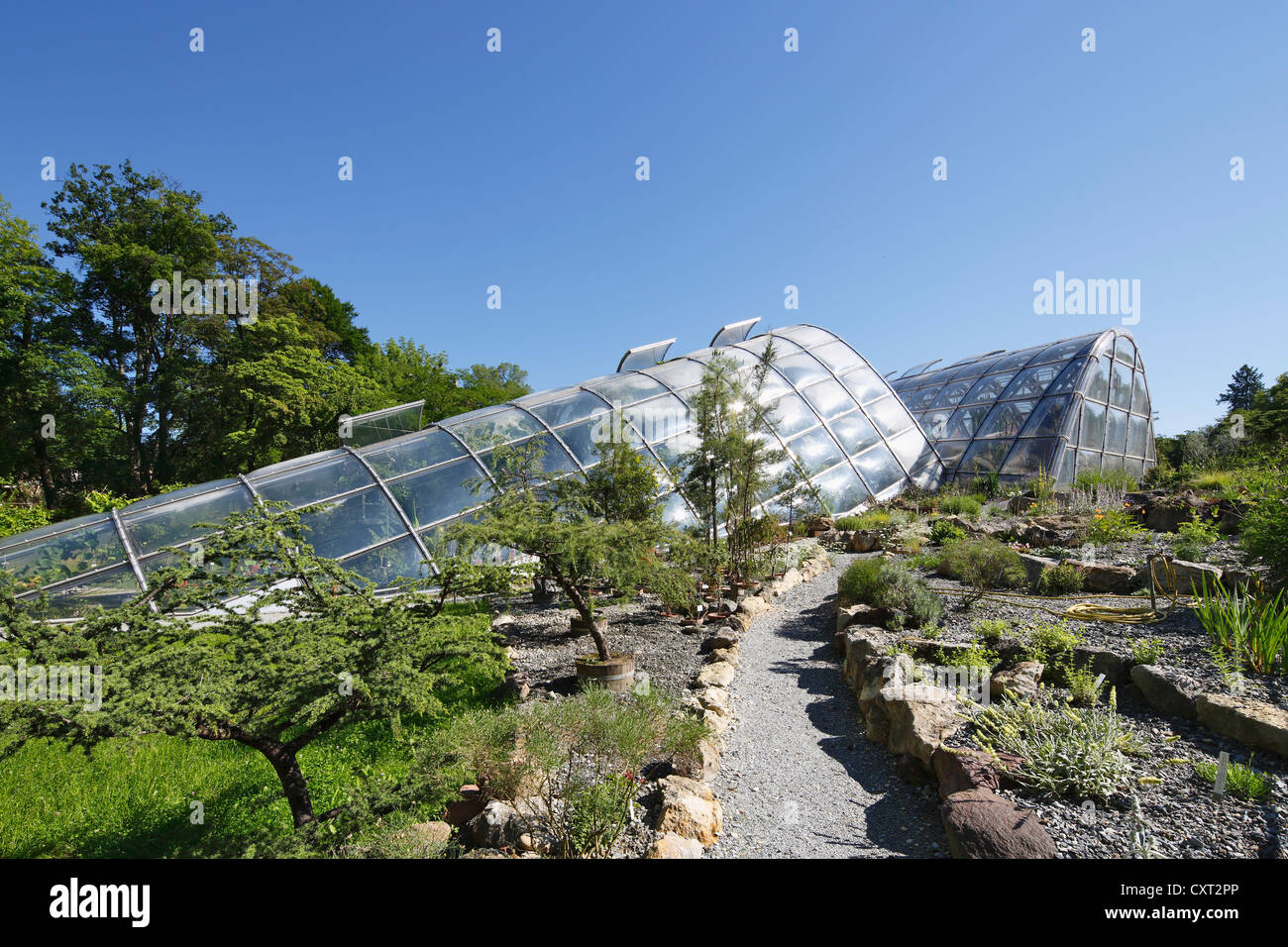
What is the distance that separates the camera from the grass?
3.82 m

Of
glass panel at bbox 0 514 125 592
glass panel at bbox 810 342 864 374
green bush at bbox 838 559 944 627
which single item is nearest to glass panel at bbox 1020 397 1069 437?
glass panel at bbox 810 342 864 374

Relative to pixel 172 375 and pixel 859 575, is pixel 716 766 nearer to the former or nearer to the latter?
pixel 859 575

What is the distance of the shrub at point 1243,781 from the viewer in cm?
304

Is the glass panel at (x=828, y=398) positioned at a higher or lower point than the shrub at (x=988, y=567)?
higher

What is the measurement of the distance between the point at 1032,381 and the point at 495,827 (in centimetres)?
2306

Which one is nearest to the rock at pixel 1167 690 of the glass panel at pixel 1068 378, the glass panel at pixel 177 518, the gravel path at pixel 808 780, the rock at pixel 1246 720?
the rock at pixel 1246 720

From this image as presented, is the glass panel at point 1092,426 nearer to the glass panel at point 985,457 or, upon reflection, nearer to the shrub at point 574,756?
the glass panel at point 985,457

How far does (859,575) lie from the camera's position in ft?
26.5

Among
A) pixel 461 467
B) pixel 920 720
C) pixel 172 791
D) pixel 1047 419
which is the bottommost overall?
pixel 172 791

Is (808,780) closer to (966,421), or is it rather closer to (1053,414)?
(1053,414)

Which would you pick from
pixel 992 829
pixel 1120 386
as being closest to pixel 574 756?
pixel 992 829

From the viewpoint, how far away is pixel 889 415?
64.2 ft

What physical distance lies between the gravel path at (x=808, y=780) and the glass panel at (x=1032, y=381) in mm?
17682
